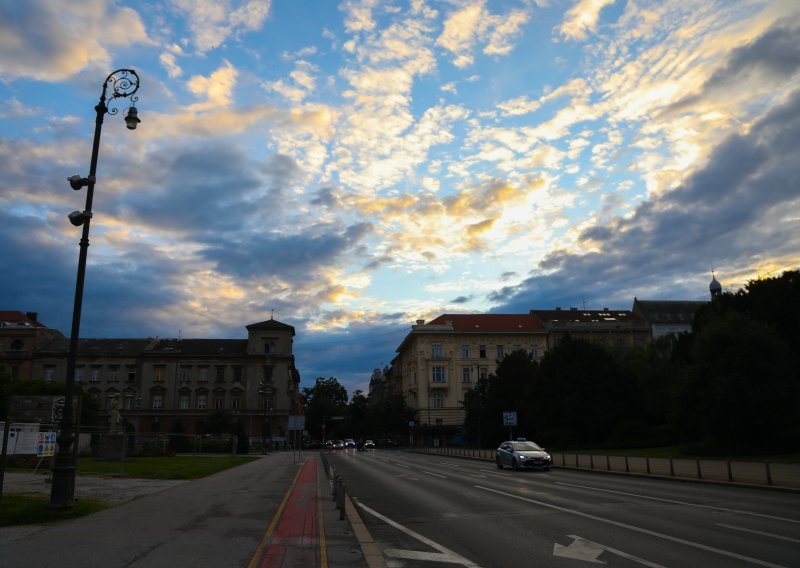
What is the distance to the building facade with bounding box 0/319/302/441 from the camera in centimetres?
9825

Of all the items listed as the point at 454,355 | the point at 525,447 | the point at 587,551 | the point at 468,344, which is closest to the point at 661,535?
the point at 587,551

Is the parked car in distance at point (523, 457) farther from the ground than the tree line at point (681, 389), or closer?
closer

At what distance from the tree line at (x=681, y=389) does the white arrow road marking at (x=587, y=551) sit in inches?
1182

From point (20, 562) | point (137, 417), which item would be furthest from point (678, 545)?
point (137, 417)

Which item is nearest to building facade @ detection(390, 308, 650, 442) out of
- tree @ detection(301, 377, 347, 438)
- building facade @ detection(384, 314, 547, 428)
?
building facade @ detection(384, 314, 547, 428)

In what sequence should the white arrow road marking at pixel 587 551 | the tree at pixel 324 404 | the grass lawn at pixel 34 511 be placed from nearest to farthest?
1. the white arrow road marking at pixel 587 551
2. the grass lawn at pixel 34 511
3. the tree at pixel 324 404

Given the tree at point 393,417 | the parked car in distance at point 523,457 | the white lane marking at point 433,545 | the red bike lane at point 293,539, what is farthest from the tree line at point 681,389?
the red bike lane at point 293,539

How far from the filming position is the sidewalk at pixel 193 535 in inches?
344

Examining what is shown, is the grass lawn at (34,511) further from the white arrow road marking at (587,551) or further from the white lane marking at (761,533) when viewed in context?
the white lane marking at (761,533)

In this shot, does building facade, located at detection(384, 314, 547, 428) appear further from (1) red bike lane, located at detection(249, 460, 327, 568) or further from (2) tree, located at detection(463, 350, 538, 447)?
(1) red bike lane, located at detection(249, 460, 327, 568)

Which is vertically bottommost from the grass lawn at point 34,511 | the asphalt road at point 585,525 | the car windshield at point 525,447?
the asphalt road at point 585,525

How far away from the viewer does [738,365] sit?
36031 millimetres

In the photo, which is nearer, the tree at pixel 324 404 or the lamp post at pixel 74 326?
the lamp post at pixel 74 326

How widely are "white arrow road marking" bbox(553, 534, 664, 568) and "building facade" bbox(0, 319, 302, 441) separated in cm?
9103
